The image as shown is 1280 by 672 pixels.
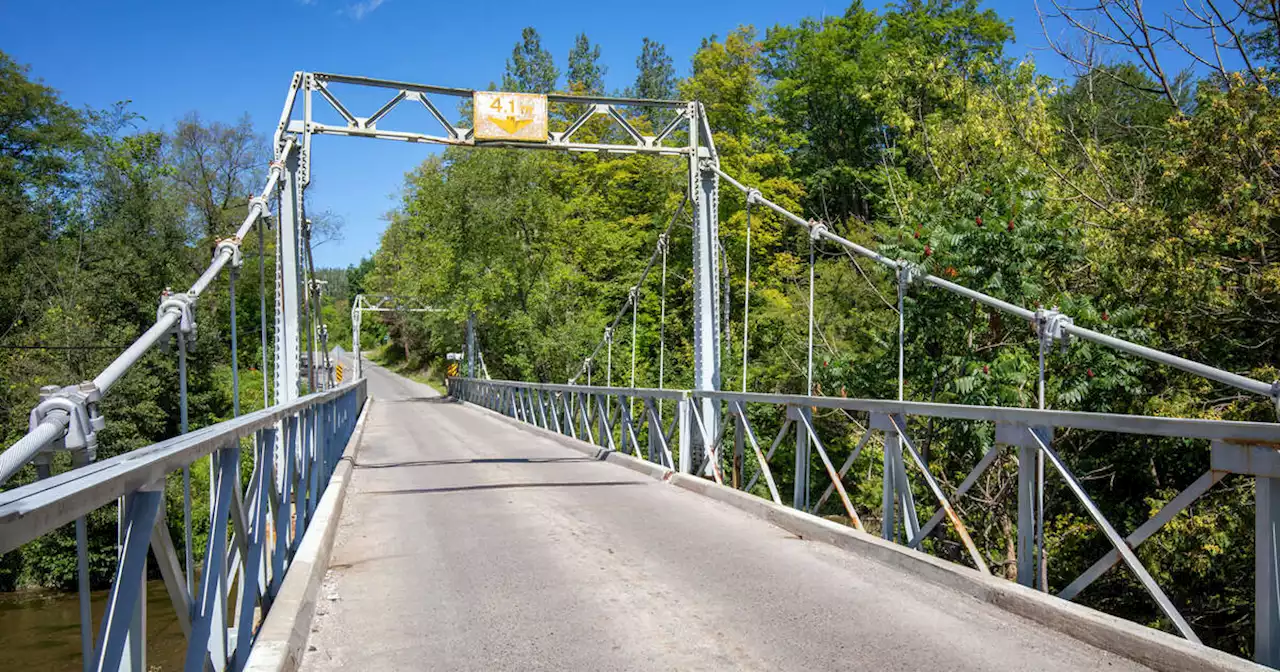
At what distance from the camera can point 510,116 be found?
12.1 meters

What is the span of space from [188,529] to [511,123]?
9988mm

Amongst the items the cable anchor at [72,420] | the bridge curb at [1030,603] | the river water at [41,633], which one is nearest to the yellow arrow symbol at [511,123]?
the bridge curb at [1030,603]

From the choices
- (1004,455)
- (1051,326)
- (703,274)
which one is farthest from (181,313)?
(1004,455)

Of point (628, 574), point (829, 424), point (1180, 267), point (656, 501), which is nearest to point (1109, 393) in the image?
point (1180, 267)

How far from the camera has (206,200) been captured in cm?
4438

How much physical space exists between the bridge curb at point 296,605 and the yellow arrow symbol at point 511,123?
6.20 m

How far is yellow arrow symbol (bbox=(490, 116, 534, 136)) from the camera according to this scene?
39.7ft

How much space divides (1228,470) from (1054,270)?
811cm

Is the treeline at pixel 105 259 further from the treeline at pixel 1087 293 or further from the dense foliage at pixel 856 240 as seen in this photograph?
the treeline at pixel 1087 293

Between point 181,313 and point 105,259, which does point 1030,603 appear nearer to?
point 181,313

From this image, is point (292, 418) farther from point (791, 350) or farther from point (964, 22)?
point (964, 22)

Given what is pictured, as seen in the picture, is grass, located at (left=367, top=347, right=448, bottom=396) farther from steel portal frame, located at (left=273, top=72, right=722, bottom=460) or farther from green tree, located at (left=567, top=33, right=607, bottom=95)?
steel portal frame, located at (left=273, top=72, right=722, bottom=460)

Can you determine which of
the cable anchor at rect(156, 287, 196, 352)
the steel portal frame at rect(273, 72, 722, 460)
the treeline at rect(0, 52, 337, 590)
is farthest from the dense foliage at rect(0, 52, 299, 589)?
the cable anchor at rect(156, 287, 196, 352)

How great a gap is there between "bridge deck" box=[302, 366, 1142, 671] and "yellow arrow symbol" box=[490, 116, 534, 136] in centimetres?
531
